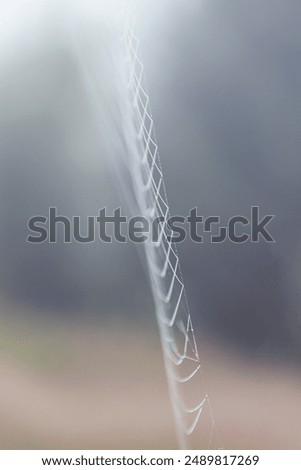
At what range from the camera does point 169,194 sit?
152cm

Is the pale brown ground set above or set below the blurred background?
below

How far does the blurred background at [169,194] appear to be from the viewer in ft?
5.00

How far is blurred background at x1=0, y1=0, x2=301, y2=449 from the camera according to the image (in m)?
1.53

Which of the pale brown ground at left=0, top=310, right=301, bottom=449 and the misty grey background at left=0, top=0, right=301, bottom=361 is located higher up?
the misty grey background at left=0, top=0, right=301, bottom=361

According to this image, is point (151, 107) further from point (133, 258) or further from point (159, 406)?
point (159, 406)

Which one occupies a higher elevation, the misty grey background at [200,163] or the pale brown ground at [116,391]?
the misty grey background at [200,163]

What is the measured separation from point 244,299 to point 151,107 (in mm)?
574

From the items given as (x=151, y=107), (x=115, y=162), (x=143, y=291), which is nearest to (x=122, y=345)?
(x=143, y=291)

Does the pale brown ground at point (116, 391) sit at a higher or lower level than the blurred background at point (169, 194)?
lower

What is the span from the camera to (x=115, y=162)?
1525mm

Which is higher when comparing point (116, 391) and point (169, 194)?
point (169, 194)

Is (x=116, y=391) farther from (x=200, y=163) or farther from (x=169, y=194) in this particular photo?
(x=200, y=163)

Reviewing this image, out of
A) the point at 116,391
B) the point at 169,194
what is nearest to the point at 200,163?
the point at 169,194
